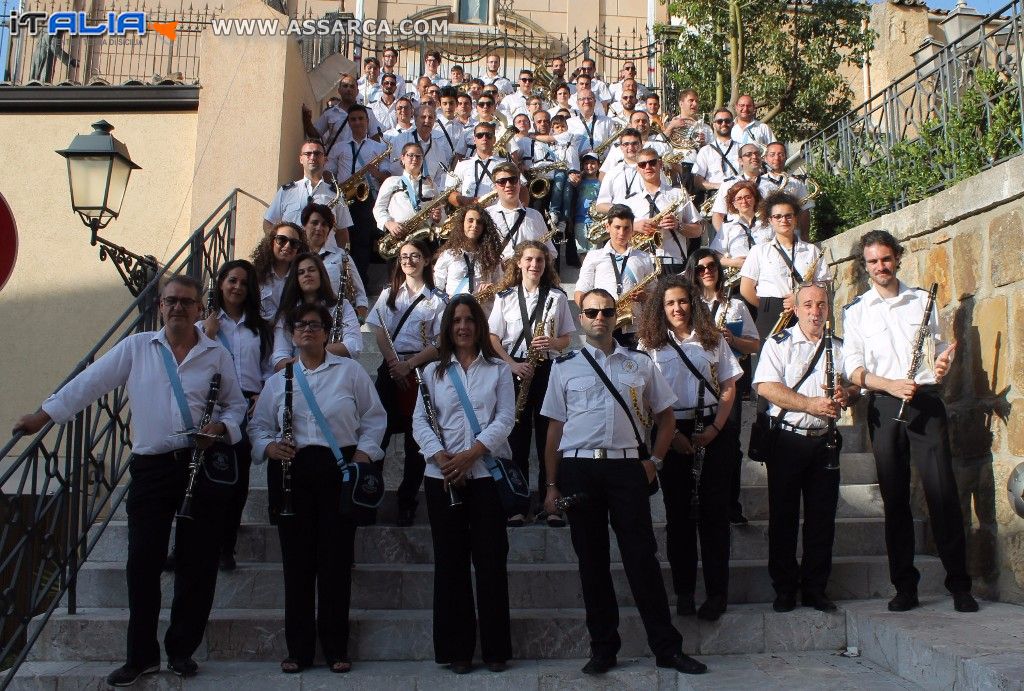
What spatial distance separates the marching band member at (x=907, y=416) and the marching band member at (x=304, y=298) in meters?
3.18

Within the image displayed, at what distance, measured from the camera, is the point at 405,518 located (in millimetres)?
6270

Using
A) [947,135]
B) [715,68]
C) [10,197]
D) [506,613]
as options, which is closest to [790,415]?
[506,613]

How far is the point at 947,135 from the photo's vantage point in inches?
302

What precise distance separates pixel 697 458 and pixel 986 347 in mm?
2057

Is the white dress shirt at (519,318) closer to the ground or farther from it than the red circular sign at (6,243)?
closer to the ground

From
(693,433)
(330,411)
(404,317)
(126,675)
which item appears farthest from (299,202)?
(126,675)

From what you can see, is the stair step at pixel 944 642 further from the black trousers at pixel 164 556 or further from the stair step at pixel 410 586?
the black trousers at pixel 164 556

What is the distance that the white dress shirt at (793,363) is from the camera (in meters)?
5.87

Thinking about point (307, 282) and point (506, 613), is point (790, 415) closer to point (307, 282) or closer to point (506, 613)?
point (506, 613)

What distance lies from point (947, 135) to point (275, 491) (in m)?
5.95

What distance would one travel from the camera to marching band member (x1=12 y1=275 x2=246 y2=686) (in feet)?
16.1

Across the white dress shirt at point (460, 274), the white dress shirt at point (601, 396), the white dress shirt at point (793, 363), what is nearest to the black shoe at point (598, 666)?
the white dress shirt at point (601, 396)

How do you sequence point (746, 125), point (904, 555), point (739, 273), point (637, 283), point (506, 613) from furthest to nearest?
point (746, 125) < point (739, 273) < point (637, 283) < point (904, 555) < point (506, 613)

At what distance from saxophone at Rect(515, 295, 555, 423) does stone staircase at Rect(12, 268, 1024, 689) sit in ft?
2.68
